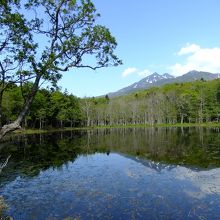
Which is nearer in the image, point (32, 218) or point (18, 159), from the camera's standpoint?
point (32, 218)

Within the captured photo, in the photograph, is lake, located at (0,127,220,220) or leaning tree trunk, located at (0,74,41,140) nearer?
leaning tree trunk, located at (0,74,41,140)

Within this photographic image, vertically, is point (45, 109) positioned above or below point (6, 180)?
above

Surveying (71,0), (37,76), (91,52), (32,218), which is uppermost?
(71,0)

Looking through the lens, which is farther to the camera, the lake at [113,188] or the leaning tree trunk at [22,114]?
the lake at [113,188]

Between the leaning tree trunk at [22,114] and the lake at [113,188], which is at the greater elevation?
the leaning tree trunk at [22,114]

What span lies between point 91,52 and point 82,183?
749 inches

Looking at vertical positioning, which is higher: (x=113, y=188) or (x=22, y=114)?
(x=22, y=114)

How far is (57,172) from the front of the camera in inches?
1526

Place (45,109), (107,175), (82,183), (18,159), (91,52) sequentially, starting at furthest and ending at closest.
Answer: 1. (45,109)
2. (18,159)
3. (107,175)
4. (82,183)
5. (91,52)

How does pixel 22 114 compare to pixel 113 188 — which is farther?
pixel 113 188

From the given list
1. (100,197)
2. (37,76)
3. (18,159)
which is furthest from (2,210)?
(18,159)

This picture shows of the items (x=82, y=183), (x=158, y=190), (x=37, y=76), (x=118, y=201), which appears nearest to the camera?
(x=37, y=76)

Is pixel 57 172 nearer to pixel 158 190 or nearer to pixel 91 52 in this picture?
pixel 158 190

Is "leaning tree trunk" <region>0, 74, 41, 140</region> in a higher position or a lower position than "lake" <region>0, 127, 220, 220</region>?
higher
